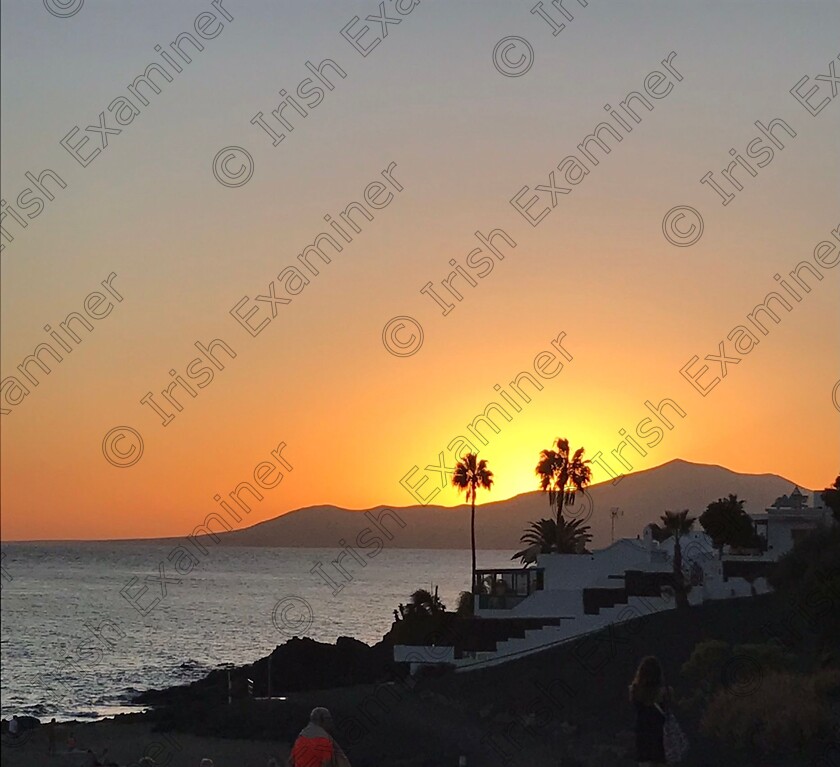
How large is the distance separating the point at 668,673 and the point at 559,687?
4.32 meters

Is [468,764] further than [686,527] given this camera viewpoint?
No

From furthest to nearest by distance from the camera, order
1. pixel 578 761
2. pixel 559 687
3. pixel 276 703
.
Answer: pixel 276 703 → pixel 559 687 → pixel 578 761

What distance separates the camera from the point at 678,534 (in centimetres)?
5466

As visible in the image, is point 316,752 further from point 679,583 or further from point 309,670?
point 309,670

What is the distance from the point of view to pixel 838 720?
1084 inches

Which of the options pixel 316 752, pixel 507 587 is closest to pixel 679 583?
pixel 507 587

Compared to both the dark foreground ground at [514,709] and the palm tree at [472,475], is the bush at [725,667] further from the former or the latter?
the palm tree at [472,475]

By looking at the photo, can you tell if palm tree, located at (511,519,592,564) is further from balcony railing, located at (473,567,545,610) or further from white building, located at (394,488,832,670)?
white building, located at (394,488,832,670)

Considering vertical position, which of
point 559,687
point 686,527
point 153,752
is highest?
point 686,527

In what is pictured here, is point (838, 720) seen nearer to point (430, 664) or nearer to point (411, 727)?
point (411, 727)

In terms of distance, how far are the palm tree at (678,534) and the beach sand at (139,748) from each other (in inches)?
639

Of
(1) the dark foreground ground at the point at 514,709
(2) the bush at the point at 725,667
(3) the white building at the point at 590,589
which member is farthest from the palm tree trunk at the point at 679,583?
(2) the bush at the point at 725,667

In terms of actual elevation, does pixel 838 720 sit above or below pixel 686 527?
below

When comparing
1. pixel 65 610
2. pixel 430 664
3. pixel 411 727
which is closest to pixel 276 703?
pixel 430 664
